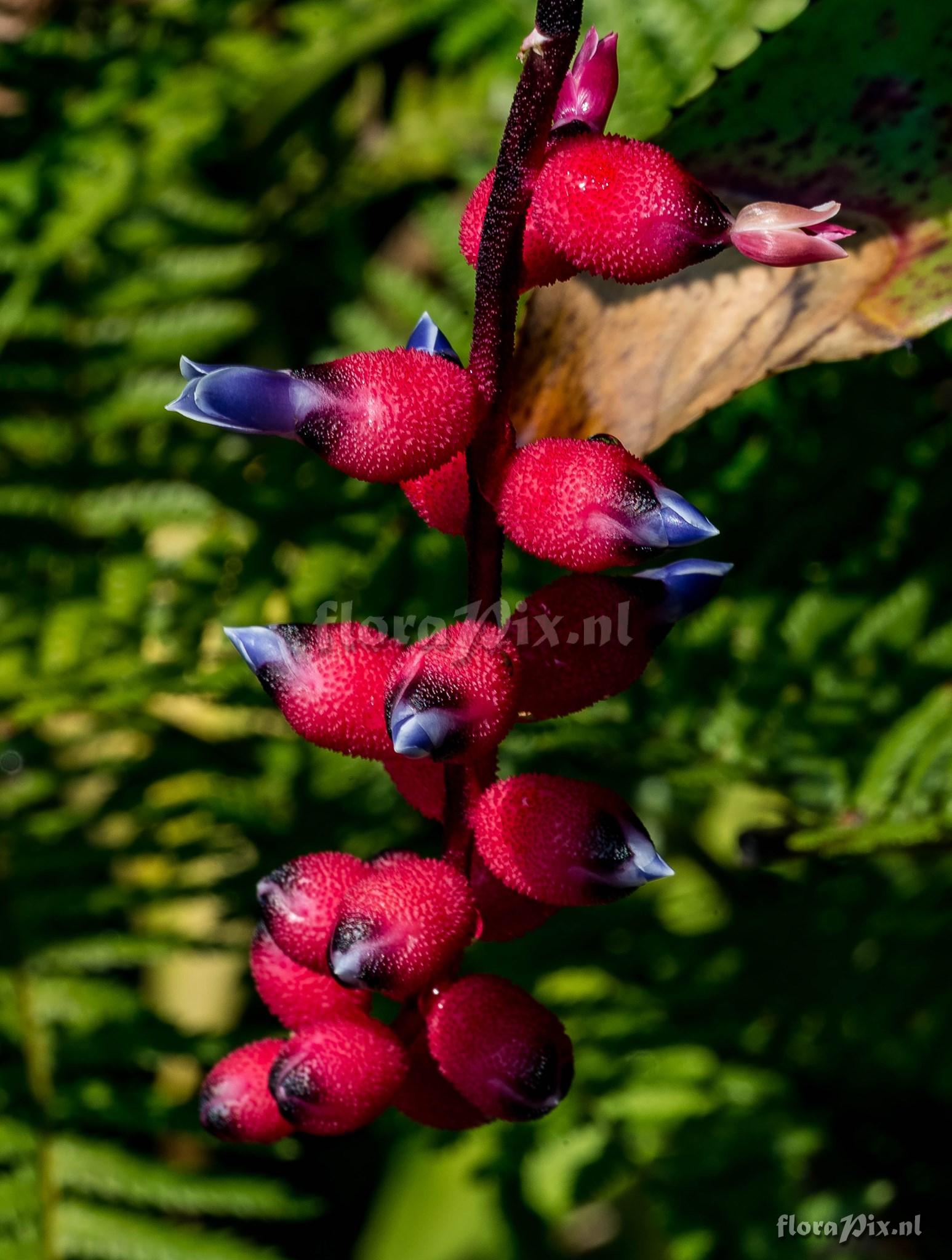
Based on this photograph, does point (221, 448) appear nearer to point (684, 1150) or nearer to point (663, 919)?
point (663, 919)

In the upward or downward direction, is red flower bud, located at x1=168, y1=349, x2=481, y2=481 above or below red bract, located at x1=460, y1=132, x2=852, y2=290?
below

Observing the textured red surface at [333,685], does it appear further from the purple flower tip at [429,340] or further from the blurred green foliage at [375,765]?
the blurred green foliage at [375,765]

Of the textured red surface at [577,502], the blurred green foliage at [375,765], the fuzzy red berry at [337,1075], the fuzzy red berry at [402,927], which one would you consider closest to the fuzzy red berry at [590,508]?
the textured red surface at [577,502]

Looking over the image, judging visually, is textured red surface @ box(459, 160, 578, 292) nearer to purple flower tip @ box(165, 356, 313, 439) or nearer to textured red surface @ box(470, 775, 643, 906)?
purple flower tip @ box(165, 356, 313, 439)

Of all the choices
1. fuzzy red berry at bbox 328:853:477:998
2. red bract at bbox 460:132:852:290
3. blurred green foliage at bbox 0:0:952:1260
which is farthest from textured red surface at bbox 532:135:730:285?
blurred green foliage at bbox 0:0:952:1260

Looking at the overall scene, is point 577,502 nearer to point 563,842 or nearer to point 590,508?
point 590,508

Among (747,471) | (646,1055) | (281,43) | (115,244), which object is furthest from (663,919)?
(281,43)

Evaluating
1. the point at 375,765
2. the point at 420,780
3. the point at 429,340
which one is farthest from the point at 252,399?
the point at 375,765
